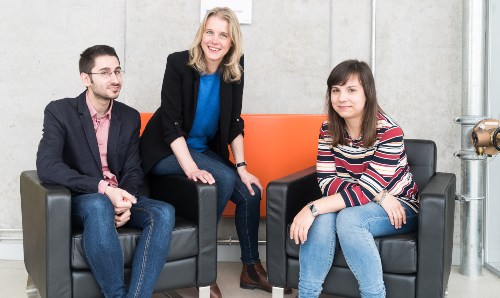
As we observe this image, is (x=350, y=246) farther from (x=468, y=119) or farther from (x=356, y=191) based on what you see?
(x=468, y=119)

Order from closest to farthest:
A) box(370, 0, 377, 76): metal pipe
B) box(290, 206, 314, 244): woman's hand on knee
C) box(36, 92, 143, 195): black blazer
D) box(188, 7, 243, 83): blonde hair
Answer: box(290, 206, 314, 244): woman's hand on knee < box(36, 92, 143, 195): black blazer < box(188, 7, 243, 83): blonde hair < box(370, 0, 377, 76): metal pipe

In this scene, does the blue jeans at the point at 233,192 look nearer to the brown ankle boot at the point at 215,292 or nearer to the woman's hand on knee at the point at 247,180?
the woman's hand on knee at the point at 247,180

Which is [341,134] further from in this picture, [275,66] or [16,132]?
[16,132]

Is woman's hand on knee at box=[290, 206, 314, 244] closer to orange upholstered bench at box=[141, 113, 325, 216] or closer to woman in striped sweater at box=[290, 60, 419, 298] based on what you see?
woman in striped sweater at box=[290, 60, 419, 298]

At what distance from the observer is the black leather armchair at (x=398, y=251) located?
239cm

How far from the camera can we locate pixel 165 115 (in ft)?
9.87

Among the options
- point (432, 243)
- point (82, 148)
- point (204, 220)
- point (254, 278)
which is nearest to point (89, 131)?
point (82, 148)

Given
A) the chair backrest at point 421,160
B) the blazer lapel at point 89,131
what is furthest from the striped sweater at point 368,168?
the blazer lapel at point 89,131

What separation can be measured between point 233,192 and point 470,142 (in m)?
1.48

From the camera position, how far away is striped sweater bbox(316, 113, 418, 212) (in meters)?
2.53

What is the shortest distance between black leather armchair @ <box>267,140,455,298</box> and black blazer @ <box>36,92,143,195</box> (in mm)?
739

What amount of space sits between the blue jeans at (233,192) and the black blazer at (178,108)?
75 millimetres

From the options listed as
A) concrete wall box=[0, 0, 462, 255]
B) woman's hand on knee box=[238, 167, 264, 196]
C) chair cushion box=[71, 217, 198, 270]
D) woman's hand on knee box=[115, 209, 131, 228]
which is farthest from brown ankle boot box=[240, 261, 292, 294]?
concrete wall box=[0, 0, 462, 255]

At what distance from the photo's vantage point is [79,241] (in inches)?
95.8
